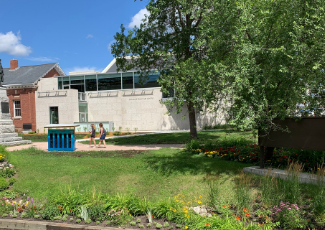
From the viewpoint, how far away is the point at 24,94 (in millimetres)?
32094

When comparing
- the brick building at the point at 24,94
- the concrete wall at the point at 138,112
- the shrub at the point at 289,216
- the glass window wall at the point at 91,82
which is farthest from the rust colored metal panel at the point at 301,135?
the brick building at the point at 24,94

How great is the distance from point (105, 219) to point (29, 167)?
4846mm

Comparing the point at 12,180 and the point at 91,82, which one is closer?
the point at 12,180

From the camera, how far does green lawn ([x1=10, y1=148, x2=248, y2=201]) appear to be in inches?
268

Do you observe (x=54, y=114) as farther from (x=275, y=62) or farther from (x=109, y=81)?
(x=275, y=62)

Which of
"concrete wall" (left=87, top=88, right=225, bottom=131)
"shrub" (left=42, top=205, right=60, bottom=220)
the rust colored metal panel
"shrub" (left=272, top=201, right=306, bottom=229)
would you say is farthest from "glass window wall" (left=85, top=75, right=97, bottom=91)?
"shrub" (left=272, top=201, right=306, bottom=229)

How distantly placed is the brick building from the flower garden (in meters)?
24.5

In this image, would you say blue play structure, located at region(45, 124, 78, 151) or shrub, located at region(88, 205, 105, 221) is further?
blue play structure, located at region(45, 124, 78, 151)

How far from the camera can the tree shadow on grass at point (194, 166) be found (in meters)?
7.80

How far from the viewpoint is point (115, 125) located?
3044 centimetres

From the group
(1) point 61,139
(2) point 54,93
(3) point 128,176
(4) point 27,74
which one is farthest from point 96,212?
(4) point 27,74

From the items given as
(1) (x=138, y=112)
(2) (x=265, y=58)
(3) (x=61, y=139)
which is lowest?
(3) (x=61, y=139)

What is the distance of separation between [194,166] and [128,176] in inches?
76.8

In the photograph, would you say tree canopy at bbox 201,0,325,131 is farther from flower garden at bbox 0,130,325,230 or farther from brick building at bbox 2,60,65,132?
brick building at bbox 2,60,65,132
